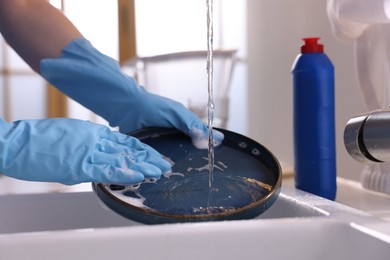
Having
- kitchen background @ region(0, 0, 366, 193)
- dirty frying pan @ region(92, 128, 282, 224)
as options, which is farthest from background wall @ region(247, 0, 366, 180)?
dirty frying pan @ region(92, 128, 282, 224)

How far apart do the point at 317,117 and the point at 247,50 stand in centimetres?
94

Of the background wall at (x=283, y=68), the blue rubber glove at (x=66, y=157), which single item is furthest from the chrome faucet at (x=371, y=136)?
the background wall at (x=283, y=68)

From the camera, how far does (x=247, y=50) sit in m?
1.83

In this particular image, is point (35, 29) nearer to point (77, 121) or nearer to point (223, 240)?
point (77, 121)

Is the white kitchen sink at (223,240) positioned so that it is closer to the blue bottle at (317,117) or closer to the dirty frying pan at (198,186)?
the dirty frying pan at (198,186)

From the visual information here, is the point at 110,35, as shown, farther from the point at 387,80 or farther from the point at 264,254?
the point at 264,254

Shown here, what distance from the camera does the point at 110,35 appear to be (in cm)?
292

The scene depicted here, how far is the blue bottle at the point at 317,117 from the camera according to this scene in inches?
36.0

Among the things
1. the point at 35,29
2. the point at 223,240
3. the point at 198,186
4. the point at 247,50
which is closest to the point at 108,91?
the point at 35,29

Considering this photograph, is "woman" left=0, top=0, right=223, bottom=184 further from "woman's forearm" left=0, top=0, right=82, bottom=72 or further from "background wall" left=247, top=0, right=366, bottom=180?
"background wall" left=247, top=0, right=366, bottom=180

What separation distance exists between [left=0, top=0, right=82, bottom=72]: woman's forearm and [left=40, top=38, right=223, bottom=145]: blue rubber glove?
0.13 feet

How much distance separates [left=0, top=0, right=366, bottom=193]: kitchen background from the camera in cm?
125

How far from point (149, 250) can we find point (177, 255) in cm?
3

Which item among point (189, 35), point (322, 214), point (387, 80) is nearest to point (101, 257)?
point (322, 214)
